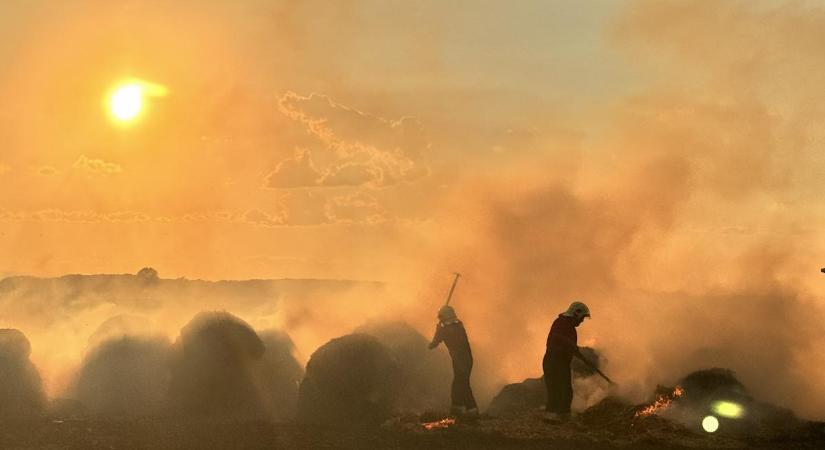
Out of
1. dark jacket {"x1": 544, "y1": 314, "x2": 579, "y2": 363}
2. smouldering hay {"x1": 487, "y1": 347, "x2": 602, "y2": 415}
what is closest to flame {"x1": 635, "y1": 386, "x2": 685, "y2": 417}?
dark jacket {"x1": 544, "y1": 314, "x2": 579, "y2": 363}

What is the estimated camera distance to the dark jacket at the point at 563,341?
18719 mm

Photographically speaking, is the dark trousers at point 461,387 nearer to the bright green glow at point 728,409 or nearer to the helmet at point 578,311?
the helmet at point 578,311

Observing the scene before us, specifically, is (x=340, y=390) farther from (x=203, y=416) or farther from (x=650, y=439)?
(x=650, y=439)

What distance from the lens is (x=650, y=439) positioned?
1672 centimetres

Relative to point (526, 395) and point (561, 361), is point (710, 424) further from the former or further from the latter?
point (526, 395)

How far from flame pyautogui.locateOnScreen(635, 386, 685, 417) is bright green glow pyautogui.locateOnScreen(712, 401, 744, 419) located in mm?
796

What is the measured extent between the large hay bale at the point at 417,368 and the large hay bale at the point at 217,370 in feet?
10.7

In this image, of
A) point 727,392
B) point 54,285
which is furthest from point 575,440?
point 54,285

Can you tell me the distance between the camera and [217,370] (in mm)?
22266

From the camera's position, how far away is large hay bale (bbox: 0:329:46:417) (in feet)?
74.5

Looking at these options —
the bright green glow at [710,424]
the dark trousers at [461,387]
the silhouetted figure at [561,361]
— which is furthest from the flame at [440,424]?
the bright green glow at [710,424]

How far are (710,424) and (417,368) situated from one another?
823 cm

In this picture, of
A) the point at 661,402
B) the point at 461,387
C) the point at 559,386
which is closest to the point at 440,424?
the point at 461,387

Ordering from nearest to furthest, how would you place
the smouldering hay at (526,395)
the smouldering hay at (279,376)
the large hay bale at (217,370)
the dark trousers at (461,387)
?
1. the dark trousers at (461,387)
2. the smouldering hay at (526,395)
3. the large hay bale at (217,370)
4. the smouldering hay at (279,376)
